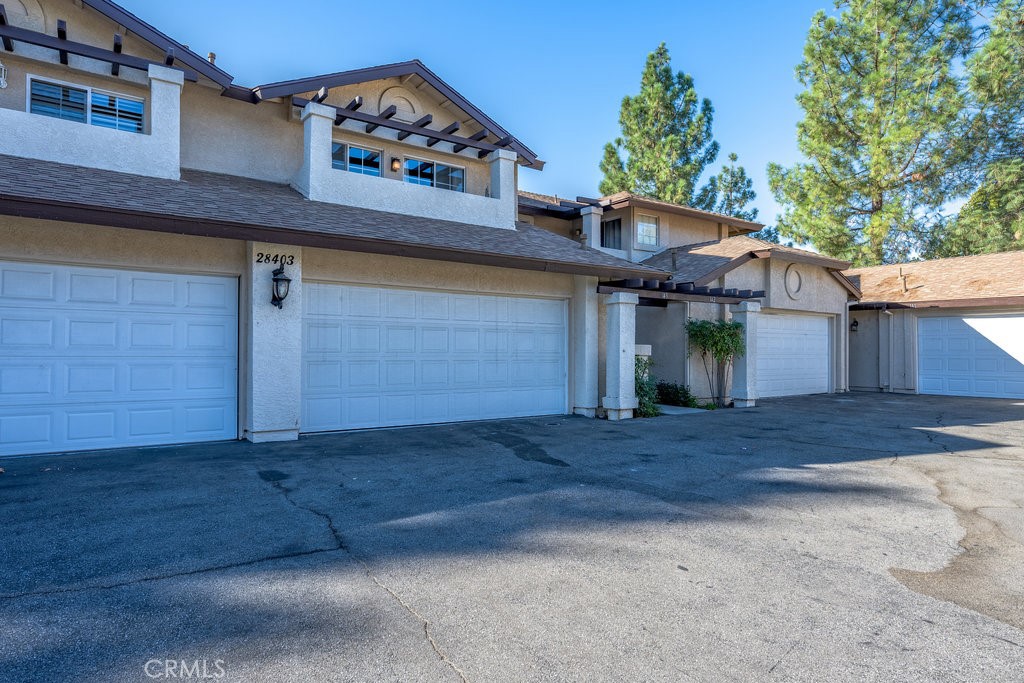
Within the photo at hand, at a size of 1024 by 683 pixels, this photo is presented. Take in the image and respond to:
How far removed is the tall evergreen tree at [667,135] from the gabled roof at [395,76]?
1700cm

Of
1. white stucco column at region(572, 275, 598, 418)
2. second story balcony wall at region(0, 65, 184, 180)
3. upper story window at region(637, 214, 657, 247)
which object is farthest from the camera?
upper story window at region(637, 214, 657, 247)

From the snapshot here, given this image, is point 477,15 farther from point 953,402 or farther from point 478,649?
point 953,402

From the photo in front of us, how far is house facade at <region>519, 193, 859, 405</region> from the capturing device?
14445 mm

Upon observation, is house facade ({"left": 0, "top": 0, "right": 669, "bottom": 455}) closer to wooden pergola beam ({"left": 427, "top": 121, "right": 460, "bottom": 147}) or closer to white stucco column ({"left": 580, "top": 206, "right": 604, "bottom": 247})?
wooden pergola beam ({"left": 427, "top": 121, "right": 460, "bottom": 147})

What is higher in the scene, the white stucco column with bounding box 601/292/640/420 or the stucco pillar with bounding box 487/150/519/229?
the stucco pillar with bounding box 487/150/519/229

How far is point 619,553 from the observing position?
423 cm

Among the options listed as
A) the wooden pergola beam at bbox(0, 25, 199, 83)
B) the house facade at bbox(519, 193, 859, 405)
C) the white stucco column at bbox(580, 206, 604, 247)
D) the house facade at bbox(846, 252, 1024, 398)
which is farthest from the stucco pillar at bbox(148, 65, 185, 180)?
the house facade at bbox(846, 252, 1024, 398)

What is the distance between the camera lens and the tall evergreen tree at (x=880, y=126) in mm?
22984

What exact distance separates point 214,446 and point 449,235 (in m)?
4.96

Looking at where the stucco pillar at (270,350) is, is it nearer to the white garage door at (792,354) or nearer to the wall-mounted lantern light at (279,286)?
the wall-mounted lantern light at (279,286)

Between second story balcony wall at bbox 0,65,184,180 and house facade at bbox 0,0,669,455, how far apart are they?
28mm

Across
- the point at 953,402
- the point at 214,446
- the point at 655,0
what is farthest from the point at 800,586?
the point at 655,0

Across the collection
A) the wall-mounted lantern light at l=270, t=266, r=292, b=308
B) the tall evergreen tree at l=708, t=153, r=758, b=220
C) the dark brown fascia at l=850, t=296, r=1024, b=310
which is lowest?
the wall-mounted lantern light at l=270, t=266, r=292, b=308

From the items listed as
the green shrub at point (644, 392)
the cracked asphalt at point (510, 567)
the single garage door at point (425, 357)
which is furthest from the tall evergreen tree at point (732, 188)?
the cracked asphalt at point (510, 567)
